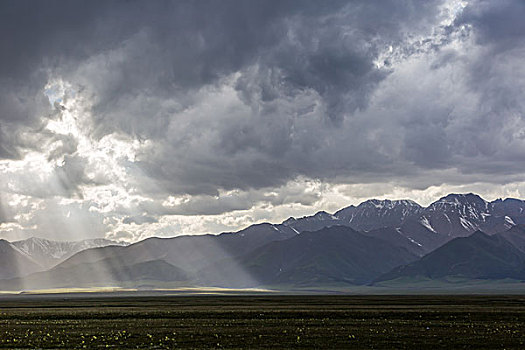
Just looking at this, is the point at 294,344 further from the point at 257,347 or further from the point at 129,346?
the point at 129,346

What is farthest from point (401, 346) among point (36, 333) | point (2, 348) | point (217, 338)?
point (36, 333)

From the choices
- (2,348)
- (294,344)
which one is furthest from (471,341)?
(2,348)

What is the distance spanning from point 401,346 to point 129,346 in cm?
2679

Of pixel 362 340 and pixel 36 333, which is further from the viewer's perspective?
pixel 36 333

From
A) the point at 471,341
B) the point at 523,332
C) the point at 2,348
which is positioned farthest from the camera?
the point at 523,332

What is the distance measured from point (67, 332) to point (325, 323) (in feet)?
117

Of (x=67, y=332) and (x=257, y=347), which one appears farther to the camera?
(x=67, y=332)

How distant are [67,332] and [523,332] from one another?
5557 cm

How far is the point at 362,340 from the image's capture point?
6000 centimetres

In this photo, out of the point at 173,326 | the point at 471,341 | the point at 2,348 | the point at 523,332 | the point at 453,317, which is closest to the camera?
the point at 2,348

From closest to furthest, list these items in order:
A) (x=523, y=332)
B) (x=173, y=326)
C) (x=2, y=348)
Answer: (x=2, y=348) < (x=523, y=332) < (x=173, y=326)

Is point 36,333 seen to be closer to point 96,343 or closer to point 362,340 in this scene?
point 96,343

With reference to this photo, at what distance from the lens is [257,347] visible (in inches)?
2165

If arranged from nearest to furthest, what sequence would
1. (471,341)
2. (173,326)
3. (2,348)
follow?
(2,348) < (471,341) < (173,326)
